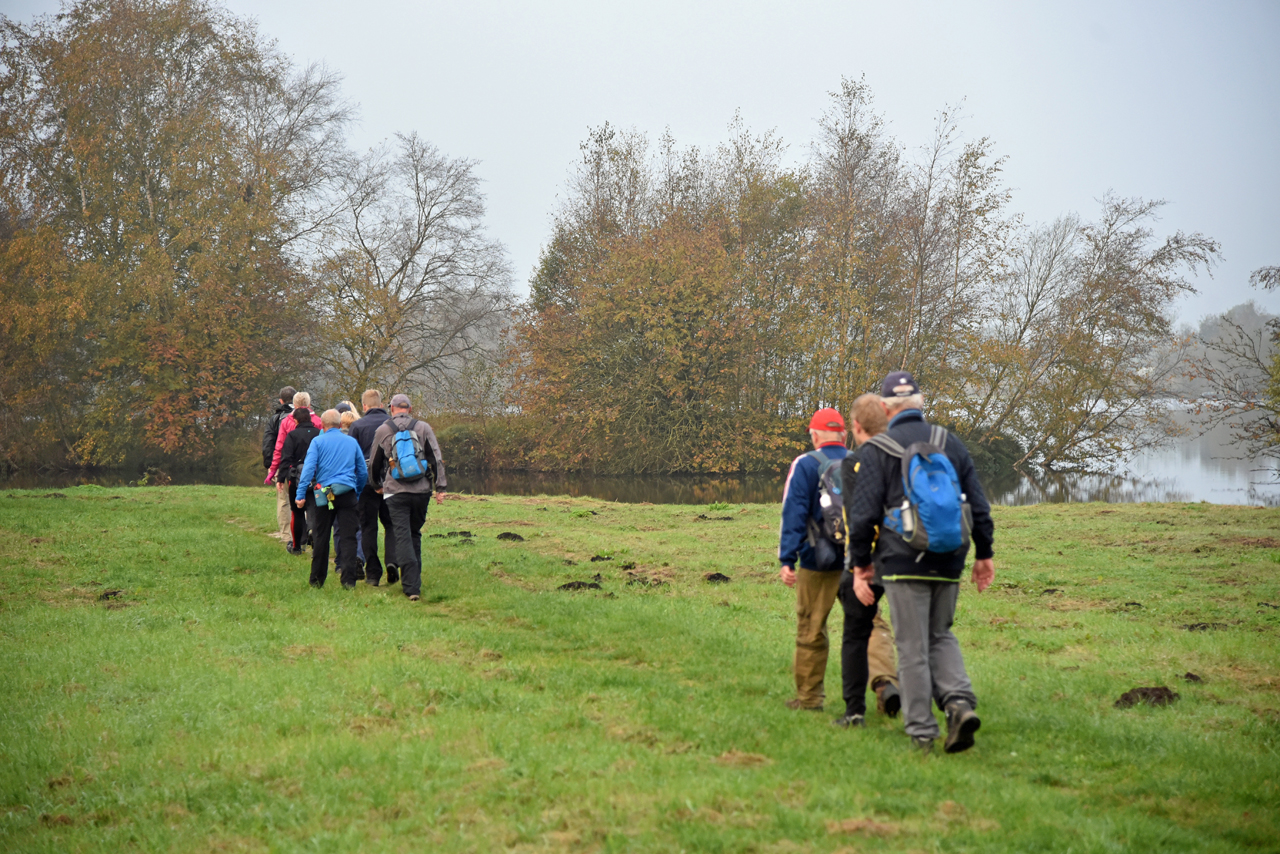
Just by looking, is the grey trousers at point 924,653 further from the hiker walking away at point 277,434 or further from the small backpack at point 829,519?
the hiker walking away at point 277,434

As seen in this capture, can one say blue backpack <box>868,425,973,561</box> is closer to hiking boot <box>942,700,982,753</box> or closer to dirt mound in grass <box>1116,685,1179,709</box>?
hiking boot <box>942,700,982,753</box>

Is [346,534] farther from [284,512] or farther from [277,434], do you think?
[284,512]

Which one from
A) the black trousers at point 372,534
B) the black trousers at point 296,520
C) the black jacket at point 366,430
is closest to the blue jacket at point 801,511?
the black trousers at point 372,534

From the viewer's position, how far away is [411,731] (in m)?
6.00

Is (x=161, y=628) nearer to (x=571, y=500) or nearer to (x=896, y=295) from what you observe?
(x=571, y=500)

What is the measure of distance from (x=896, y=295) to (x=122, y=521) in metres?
31.7

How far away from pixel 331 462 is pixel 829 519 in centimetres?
730

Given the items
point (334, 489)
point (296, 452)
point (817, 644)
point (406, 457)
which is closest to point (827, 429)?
point (817, 644)

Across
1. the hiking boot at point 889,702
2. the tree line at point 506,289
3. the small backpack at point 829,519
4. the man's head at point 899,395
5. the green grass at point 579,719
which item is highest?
the tree line at point 506,289

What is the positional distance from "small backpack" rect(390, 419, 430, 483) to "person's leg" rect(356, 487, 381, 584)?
1.18 meters

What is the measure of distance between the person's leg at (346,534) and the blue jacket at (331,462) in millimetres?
216

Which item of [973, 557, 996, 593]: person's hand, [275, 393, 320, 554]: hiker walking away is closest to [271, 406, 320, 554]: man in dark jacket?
[275, 393, 320, 554]: hiker walking away

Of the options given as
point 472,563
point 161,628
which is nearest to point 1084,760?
point 161,628

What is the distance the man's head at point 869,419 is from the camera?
623cm
